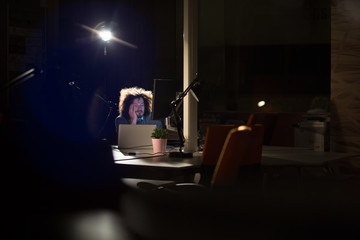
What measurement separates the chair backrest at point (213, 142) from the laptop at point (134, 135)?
0.91 m

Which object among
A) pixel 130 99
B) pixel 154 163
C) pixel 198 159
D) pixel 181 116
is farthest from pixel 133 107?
pixel 154 163

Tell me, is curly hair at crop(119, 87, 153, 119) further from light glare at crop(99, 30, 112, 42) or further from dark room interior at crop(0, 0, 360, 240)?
light glare at crop(99, 30, 112, 42)

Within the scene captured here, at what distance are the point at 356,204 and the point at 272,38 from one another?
9.38m

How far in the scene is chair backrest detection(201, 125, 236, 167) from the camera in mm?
2688

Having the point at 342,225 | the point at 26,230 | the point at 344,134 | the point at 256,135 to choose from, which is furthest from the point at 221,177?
the point at 344,134

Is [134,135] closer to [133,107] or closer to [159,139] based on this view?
[159,139]

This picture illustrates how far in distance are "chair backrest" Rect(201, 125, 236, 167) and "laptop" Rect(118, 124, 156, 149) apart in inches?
35.7

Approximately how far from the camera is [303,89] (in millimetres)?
10930

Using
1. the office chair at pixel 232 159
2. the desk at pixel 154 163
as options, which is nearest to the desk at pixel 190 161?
the desk at pixel 154 163

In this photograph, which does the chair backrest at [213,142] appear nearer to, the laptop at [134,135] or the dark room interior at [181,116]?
the dark room interior at [181,116]

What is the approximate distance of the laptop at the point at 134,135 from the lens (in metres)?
3.62

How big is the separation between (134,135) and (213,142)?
1.08 metres

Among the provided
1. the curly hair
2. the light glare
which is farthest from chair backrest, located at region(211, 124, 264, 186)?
the light glare

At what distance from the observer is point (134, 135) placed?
3.66 m
